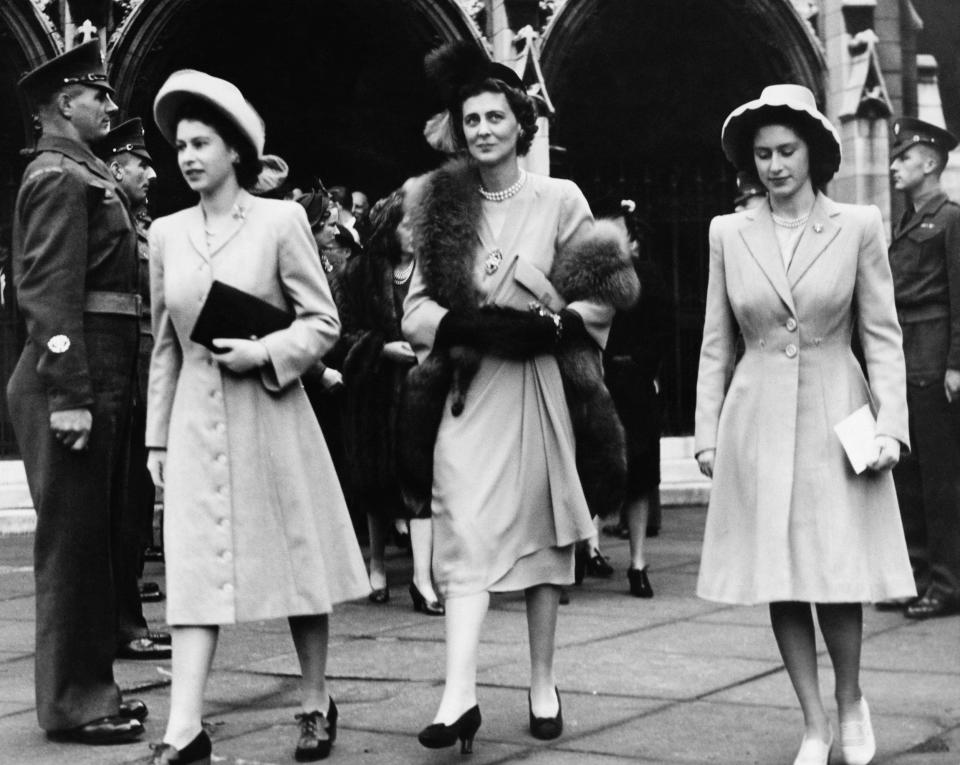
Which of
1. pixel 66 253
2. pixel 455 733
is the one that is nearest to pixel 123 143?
pixel 66 253

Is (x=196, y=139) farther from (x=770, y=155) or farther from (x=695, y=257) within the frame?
(x=695, y=257)

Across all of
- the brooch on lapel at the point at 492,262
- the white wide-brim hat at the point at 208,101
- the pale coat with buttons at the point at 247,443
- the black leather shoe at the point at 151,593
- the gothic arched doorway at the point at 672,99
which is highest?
the gothic arched doorway at the point at 672,99

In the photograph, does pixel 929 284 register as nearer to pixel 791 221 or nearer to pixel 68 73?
pixel 791 221

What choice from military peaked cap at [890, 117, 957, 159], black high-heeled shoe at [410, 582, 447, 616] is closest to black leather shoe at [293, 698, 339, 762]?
black high-heeled shoe at [410, 582, 447, 616]

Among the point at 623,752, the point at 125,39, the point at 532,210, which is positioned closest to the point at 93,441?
the point at 532,210

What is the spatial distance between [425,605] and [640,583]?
1120mm

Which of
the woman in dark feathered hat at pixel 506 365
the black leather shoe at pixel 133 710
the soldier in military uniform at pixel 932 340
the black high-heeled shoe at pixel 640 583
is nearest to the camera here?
the woman in dark feathered hat at pixel 506 365

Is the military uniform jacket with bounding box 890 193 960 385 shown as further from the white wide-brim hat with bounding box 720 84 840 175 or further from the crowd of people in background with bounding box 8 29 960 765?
the white wide-brim hat with bounding box 720 84 840 175

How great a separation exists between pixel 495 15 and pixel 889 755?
9830 millimetres

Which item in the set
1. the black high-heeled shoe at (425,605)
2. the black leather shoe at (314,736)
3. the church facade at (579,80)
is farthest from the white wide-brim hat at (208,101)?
the church facade at (579,80)

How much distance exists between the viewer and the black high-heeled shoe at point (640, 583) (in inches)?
330

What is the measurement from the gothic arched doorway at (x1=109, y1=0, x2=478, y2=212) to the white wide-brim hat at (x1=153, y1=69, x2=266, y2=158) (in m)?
9.30

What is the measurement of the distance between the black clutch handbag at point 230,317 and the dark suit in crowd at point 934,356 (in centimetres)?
Answer: 384

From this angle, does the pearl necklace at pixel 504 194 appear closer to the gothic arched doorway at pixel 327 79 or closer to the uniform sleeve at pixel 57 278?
the uniform sleeve at pixel 57 278
